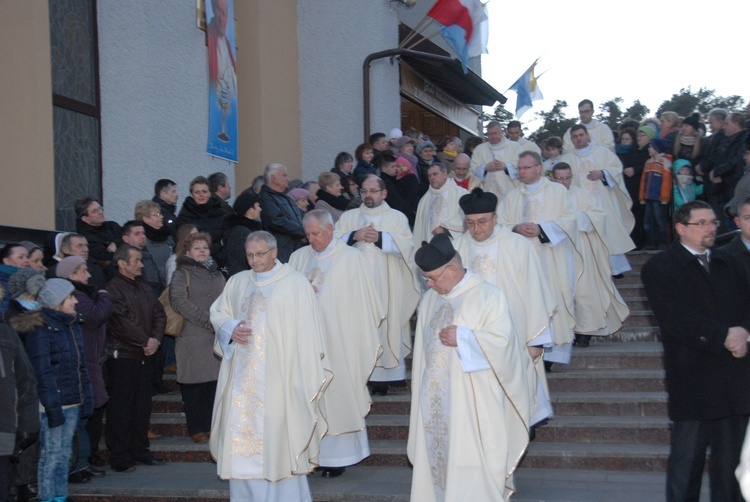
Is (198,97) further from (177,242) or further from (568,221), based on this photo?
(568,221)

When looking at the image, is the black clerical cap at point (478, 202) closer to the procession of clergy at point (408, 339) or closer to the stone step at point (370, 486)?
the procession of clergy at point (408, 339)

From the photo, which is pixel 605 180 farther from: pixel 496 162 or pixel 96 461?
pixel 96 461

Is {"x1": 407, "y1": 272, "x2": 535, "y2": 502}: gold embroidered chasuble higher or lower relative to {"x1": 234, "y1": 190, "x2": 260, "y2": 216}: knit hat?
lower

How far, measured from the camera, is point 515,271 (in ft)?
23.6

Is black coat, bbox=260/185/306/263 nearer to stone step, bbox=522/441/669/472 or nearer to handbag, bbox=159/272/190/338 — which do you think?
handbag, bbox=159/272/190/338

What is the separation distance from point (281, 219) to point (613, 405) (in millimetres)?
3644

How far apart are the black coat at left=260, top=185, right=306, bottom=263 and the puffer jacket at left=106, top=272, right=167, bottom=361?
1.62 metres

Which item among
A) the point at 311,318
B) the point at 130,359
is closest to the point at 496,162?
the point at 130,359

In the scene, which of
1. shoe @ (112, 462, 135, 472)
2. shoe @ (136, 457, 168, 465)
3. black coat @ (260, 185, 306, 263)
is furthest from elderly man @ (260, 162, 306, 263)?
shoe @ (112, 462, 135, 472)

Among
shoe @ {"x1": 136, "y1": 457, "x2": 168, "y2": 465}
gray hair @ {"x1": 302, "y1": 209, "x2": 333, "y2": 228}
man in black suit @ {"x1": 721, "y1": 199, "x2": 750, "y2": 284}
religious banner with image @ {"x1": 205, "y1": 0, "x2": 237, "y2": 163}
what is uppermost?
religious banner with image @ {"x1": 205, "y1": 0, "x2": 237, "y2": 163}

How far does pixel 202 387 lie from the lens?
334 inches

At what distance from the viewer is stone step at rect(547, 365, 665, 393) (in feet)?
28.2

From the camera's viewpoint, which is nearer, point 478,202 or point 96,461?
point 478,202

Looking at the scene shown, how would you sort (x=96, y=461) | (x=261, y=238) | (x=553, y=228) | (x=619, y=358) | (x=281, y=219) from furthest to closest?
(x=281, y=219), (x=553, y=228), (x=619, y=358), (x=96, y=461), (x=261, y=238)
